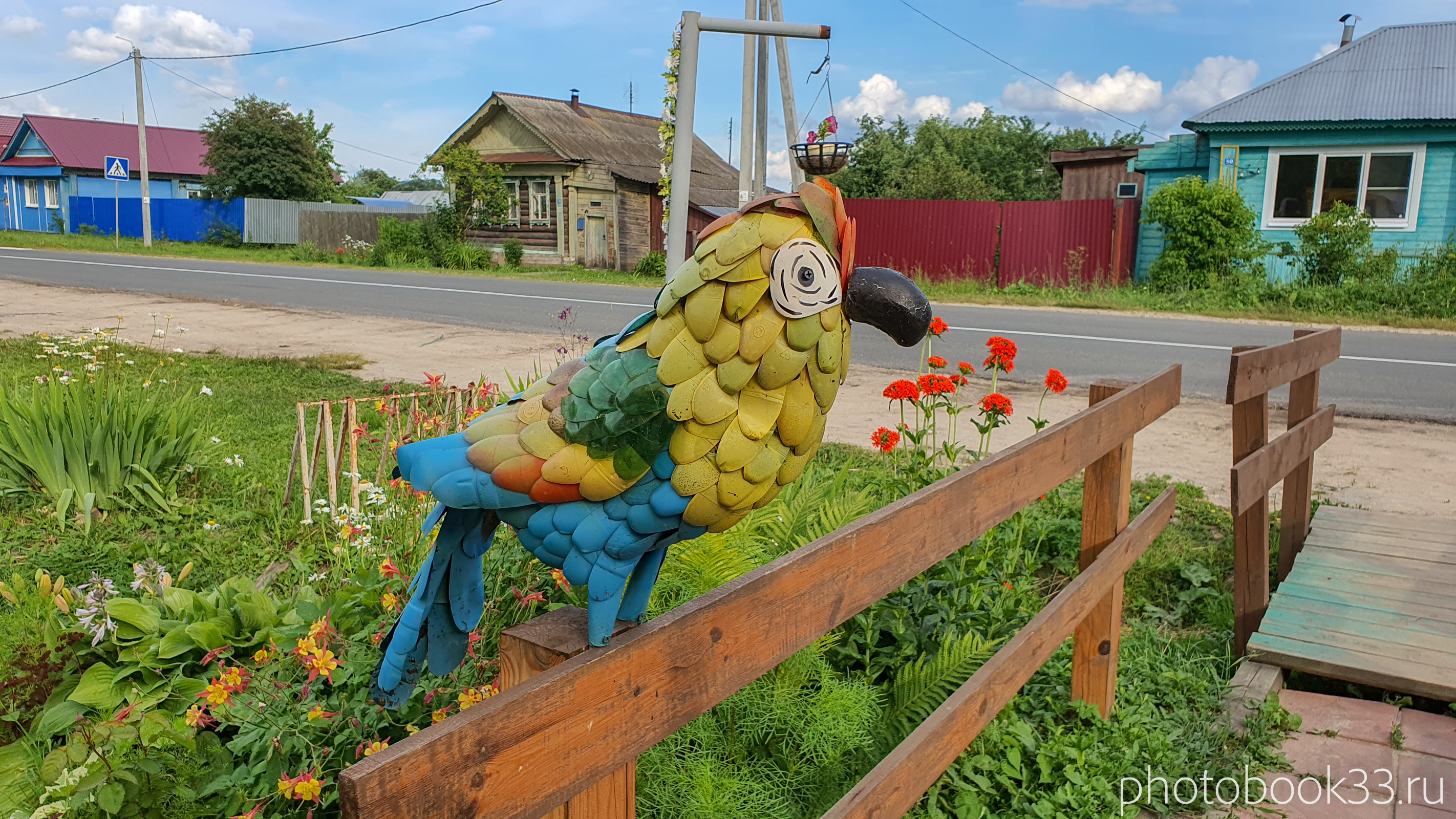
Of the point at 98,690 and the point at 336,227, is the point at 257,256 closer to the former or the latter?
the point at 336,227

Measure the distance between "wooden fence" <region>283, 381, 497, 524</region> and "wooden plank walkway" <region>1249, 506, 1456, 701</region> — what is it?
312cm

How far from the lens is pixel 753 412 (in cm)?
124

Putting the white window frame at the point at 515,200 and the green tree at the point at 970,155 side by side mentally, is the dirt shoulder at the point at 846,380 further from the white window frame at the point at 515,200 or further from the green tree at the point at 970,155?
the green tree at the point at 970,155

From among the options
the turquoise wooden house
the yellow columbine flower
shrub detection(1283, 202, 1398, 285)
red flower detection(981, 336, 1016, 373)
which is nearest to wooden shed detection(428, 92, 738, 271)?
the turquoise wooden house

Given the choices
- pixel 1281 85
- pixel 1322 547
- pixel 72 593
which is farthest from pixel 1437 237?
pixel 72 593

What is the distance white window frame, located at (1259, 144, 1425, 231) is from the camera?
583 inches

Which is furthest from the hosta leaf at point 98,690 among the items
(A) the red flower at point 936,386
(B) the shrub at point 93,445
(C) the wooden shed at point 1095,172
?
(C) the wooden shed at point 1095,172

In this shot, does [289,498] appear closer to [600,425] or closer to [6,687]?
[6,687]

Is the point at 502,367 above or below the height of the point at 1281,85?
below

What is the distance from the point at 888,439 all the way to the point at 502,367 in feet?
17.3

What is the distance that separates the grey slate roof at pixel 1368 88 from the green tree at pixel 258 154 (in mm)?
25169

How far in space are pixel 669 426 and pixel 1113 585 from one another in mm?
2244

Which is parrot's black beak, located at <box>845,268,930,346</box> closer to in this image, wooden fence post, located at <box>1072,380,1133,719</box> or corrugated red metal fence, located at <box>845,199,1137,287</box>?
wooden fence post, located at <box>1072,380,1133,719</box>

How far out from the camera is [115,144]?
39.0m
